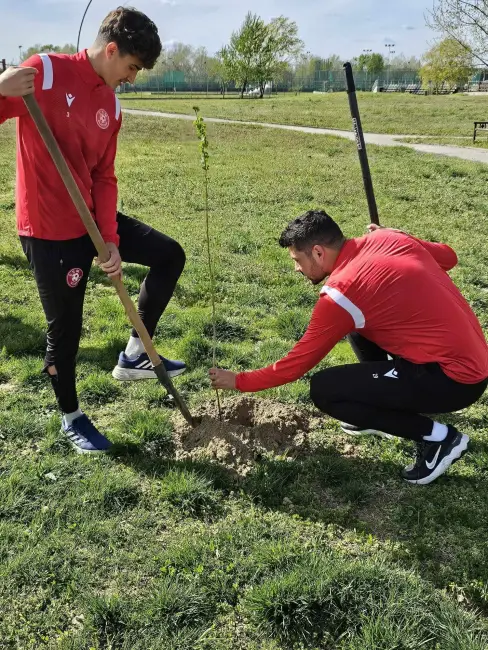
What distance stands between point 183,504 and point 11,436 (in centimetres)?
133

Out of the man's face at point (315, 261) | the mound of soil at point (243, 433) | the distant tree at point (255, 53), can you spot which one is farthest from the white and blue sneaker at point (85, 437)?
the distant tree at point (255, 53)

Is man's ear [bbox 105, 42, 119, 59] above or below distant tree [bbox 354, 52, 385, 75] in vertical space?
below

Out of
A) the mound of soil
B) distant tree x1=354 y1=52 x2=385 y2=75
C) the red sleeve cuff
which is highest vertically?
distant tree x1=354 y1=52 x2=385 y2=75

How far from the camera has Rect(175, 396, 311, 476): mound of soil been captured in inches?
138

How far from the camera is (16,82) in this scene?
8.15ft

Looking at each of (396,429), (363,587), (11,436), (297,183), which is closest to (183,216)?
(297,183)

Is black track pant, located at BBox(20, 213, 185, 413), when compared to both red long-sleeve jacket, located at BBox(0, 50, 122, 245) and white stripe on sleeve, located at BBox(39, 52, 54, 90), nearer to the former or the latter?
red long-sleeve jacket, located at BBox(0, 50, 122, 245)

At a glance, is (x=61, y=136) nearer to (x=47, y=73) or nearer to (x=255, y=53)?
(x=47, y=73)

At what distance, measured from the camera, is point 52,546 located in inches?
112

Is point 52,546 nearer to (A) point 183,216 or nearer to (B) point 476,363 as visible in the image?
(B) point 476,363

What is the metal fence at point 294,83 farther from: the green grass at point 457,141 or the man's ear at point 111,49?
the man's ear at point 111,49

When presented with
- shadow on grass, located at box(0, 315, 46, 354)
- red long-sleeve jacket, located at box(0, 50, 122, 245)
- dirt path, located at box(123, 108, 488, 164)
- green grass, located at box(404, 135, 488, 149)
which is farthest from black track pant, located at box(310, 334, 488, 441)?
green grass, located at box(404, 135, 488, 149)

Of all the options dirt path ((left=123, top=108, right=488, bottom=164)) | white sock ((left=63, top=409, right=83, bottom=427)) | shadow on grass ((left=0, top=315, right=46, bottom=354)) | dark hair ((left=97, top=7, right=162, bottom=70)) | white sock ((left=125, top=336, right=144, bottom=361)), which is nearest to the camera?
dark hair ((left=97, top=7, right=162, bottom=70))

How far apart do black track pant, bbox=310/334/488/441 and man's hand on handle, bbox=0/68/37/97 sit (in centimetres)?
209
